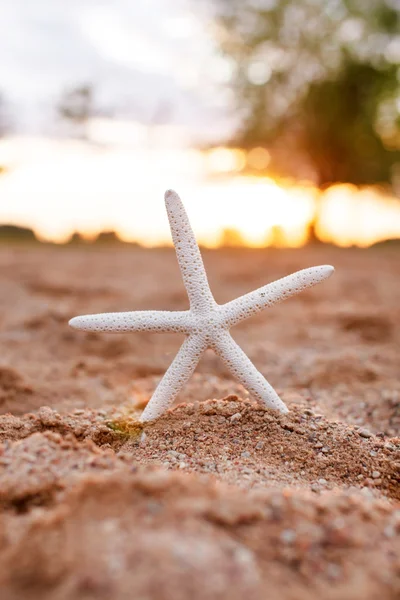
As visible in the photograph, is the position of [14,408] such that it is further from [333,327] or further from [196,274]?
[333,327]

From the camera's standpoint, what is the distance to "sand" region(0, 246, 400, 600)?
1.37m

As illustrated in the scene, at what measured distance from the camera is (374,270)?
9.83 metres

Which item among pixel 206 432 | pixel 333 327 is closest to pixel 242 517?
pixel 206 432

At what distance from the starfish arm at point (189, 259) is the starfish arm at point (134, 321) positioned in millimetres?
93

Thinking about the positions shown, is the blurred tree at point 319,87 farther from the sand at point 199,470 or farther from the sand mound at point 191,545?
the sand mound at point 191,545

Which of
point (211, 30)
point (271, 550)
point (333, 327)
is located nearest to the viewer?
point (271, 550)

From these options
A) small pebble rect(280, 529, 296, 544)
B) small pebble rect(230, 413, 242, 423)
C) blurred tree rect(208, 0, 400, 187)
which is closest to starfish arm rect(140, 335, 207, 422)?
small pebble rect(230, 413, 242, 423)

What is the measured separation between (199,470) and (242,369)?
2.13ft

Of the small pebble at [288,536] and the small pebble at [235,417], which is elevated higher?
the small pebble at [235,417]

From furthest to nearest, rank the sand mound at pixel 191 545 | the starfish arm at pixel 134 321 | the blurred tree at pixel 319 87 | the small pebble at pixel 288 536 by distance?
1. the blurred tree at pixel 319 87
2. the starfish arm at pixel 134 321
3. the small pebble at pixel 288 536
4. the sand mound at pixel 191 545

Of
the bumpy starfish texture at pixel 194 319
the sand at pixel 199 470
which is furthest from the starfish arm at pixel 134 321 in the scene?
the sand at pixel 199 470

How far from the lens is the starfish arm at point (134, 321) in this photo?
2607mm

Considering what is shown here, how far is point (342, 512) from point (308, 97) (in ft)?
54.9

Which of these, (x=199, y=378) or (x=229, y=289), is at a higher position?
(x=229, y=289)
